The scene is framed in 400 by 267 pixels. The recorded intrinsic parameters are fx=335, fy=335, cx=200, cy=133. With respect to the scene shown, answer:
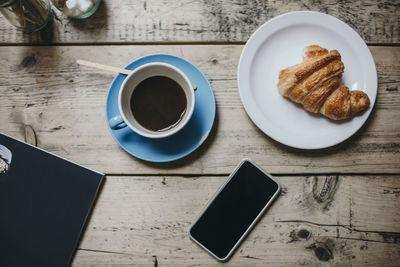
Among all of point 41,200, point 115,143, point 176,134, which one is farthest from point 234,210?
point 41,200

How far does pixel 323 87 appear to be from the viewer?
922mm

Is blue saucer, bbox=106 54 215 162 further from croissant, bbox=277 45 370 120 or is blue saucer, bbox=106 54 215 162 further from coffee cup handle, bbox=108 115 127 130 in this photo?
croissant, bbox=277 45 370 120

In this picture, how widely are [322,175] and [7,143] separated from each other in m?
0.92

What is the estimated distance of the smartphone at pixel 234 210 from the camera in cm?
96

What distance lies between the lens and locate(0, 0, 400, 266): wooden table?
0.98 metres

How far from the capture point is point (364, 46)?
945 mm

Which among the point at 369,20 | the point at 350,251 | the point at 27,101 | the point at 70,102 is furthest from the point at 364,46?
the point at 27,101

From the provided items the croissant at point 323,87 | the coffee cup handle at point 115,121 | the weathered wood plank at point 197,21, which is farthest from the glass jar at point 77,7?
the croissant at point 323,87

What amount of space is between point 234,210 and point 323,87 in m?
0.42

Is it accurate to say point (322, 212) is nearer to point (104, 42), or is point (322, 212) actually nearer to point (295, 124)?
point (295, 124)

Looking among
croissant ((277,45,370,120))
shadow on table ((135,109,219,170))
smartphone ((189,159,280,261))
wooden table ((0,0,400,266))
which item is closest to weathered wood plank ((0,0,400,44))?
wooden table ((0,0,400,266))

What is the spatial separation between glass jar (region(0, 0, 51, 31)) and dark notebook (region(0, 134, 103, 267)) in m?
0.33

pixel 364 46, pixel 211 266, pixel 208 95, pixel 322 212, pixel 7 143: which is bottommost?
pixel 211 266

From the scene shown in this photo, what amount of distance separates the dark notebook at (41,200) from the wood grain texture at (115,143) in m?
0.04
